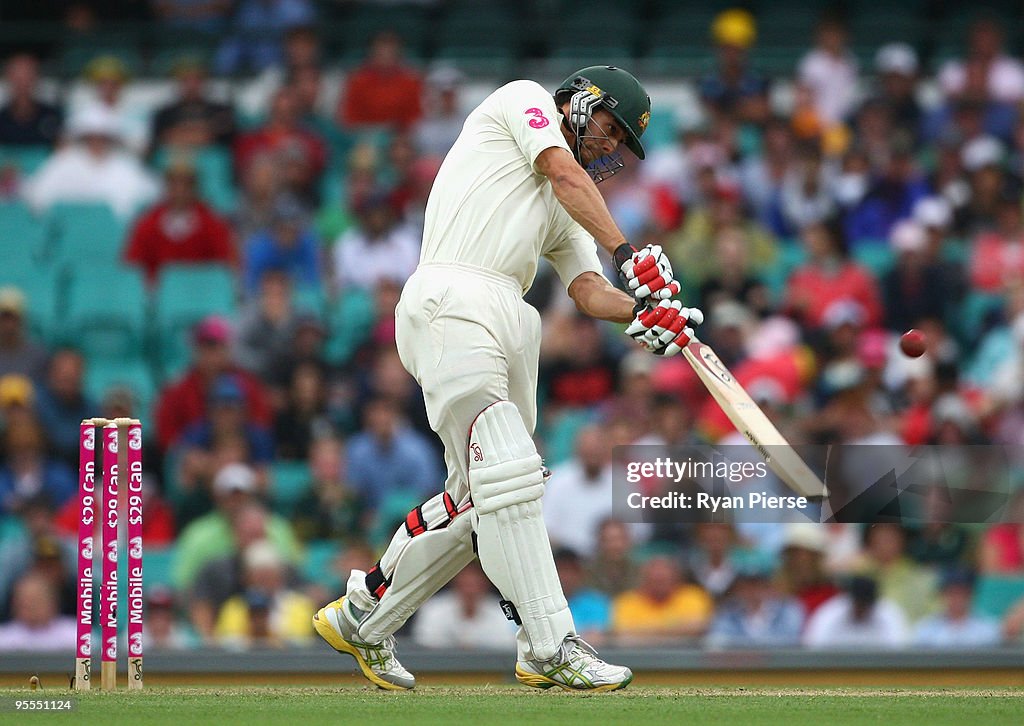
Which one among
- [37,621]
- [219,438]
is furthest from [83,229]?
[37,621]

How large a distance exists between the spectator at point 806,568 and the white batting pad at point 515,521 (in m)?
3.11

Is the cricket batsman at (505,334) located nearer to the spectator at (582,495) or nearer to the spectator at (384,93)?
the spectator at (582,495)

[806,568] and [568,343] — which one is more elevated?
[568,343]

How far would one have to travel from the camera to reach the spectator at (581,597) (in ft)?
25.8

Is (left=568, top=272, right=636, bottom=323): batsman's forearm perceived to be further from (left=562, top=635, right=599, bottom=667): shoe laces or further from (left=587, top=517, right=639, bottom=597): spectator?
(left=587, top=517, right=639, bottom=597): spectator

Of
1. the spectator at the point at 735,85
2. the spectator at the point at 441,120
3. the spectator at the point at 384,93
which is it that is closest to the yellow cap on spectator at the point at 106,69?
the spectator at the point at 384,93

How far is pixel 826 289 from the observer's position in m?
9.95

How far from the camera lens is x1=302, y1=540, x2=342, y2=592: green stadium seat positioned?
8.30 m

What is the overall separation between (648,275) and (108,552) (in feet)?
6.15

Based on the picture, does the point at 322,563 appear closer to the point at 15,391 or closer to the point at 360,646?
the point at 15,391

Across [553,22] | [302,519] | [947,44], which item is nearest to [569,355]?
[302,519]

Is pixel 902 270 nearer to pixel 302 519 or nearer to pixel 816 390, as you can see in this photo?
pixel 816 390

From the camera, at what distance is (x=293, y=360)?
9.47 m

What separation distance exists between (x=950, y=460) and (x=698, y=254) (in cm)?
333
